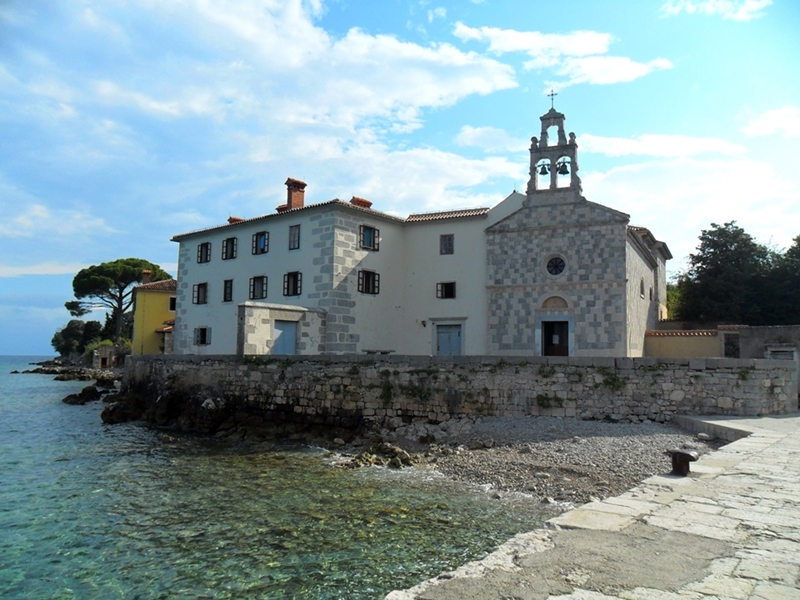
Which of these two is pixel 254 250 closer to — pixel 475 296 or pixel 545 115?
pixel 475 296

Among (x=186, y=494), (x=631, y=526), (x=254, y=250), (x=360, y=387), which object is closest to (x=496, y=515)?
(x=631, y=526)

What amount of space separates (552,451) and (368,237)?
52.1ft

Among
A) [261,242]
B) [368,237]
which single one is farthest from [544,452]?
[261,242]

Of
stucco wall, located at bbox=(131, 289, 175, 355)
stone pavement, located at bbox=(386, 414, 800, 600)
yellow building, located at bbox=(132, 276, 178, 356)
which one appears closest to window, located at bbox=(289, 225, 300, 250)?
yellow building, located at bbox=(132, 276, 178, 356)

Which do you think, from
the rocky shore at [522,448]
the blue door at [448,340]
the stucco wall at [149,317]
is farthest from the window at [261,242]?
the stucco wall at [149,317]

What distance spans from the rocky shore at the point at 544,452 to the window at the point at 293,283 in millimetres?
10867

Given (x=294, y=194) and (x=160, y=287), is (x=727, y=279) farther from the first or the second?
(x=160, y=287)

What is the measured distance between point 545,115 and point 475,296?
864 cm

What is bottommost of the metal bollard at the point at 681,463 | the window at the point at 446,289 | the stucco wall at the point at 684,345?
the metal bollard at the point at 681,463

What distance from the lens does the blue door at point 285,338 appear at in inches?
935

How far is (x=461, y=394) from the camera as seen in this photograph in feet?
59.3

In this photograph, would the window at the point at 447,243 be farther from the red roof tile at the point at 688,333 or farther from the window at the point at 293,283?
the red roof tile at the point at 688,333

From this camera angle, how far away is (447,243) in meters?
27.7

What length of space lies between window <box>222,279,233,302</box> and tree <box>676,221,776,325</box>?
26055 mm
